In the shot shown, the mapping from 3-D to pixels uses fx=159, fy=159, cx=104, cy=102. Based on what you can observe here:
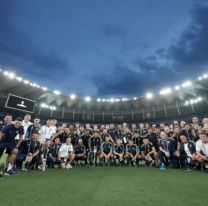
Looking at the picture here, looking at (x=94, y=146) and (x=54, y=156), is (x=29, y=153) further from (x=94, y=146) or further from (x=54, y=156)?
(x=94, y=146)

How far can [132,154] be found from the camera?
899cm

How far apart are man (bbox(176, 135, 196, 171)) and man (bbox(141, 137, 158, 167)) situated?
1.29 metres

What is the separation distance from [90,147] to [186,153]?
16.5 feet

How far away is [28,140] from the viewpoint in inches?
278

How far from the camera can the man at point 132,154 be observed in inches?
344

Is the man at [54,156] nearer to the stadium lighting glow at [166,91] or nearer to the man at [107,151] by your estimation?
the man at [107,151]

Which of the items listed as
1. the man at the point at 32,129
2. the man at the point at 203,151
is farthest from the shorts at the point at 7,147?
the man at the point at 203,151

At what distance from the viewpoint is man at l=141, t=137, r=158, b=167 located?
8477 millimetres

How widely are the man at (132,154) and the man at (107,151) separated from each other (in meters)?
0.88

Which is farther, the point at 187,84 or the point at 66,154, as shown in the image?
the point at 187,84

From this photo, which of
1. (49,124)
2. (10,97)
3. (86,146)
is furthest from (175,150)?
(10,97)

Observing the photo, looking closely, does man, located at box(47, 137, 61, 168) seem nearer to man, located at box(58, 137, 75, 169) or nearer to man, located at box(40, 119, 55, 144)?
man, located at box(58, 137, 75, 169)

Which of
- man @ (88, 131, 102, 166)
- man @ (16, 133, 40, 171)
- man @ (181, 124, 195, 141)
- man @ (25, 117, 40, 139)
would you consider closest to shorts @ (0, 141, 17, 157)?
man @ (16, 133, 40, 171)

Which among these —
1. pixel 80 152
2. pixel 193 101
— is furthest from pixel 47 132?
pixel 193 101
